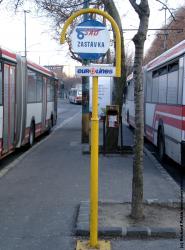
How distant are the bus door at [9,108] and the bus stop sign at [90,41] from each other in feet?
20.7

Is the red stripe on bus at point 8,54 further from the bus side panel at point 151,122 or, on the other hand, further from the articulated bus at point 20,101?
the bus side panel at point 151,122

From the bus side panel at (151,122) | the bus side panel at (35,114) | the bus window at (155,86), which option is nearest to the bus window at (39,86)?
the bus side panel at (35,114)

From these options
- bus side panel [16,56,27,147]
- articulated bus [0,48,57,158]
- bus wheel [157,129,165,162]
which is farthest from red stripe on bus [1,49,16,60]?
bus wheel [157,129,165,162]

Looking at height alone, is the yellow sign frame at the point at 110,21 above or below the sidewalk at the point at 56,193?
above

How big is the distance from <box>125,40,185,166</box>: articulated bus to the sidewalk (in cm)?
70

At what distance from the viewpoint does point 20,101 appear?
46.5 feet

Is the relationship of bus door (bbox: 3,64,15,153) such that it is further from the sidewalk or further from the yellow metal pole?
the yellow metal pole

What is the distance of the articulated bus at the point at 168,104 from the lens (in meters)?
10.9

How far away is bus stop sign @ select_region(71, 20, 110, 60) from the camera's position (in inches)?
240

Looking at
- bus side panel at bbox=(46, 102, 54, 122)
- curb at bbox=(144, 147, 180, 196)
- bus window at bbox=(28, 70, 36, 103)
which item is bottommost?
curb at bbox=(144, 147, 180, 196)

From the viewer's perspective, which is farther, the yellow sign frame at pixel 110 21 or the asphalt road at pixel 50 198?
the asphalt road at pixel 50 198

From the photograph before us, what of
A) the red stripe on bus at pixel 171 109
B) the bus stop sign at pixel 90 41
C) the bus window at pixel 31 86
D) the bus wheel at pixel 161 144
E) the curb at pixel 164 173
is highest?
the bus stop sign at pixel 90 41

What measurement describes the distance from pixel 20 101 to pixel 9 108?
148 cm

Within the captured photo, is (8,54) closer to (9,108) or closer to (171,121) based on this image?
(9,108)
